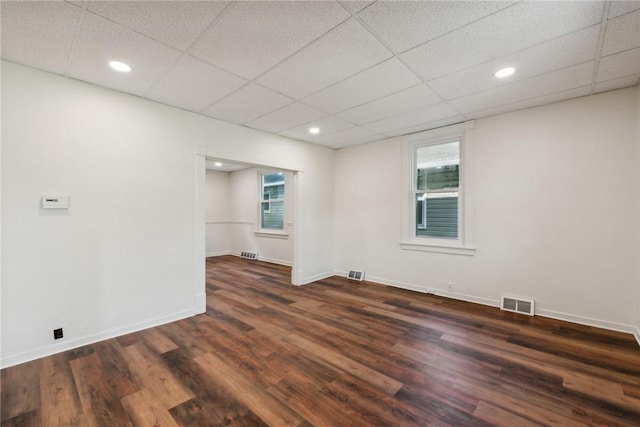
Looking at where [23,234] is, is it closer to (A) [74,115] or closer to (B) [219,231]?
(A) [74,115]

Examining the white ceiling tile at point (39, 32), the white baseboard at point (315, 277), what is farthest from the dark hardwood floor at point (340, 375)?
the white ceiling tile at point (39, 32)

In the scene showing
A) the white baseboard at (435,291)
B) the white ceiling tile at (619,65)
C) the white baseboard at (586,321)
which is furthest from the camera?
the white baseboard at (435,291)

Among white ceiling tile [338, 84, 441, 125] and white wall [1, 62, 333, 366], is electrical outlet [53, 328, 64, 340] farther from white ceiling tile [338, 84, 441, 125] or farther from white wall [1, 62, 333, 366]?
white ceiling tile [338, 84, 441, 125]

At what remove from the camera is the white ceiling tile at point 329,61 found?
1.98m

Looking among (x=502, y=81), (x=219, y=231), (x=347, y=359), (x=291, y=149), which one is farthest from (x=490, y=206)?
(x=219, y=231)

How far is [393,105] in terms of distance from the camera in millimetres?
3252

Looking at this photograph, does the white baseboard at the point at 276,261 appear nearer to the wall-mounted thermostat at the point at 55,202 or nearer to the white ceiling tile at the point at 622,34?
the wall-mounted thermostat at the point at 55,202

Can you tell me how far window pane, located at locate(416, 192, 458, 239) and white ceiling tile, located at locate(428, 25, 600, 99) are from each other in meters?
1.72

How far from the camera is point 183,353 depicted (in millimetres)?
2518

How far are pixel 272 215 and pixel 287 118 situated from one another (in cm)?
389

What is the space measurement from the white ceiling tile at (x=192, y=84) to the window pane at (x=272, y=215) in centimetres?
401

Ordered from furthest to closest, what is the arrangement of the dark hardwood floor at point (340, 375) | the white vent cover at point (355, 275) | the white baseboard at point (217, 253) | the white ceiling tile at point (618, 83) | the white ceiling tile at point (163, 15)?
the white baseboard at point (217, 253) → the white vent cover at point (355, 275) → the white ceiling tile at point (618, 83) → the dark hardwood floor at point (340, 375) → the white ceiling tile at point (163, 15)

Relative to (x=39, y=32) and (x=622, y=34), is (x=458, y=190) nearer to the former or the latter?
(x=622, y=34)

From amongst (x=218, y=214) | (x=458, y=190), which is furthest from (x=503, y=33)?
(x=218, y=214)
